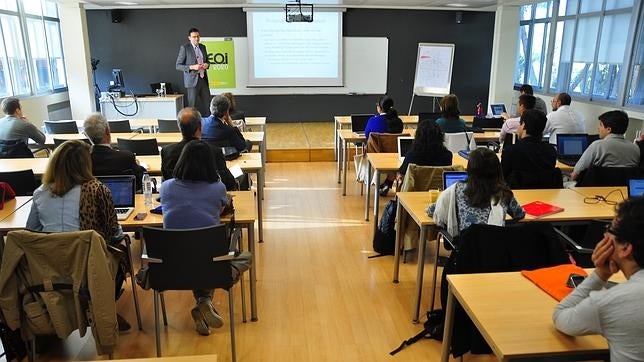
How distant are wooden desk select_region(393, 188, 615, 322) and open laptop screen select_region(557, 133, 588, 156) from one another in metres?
1.41

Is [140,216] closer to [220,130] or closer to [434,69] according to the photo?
[220,130]

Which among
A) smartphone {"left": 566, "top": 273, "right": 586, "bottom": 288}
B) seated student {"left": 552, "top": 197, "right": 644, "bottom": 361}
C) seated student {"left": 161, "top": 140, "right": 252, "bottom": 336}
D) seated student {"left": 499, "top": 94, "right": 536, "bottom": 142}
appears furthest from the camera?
seated student {"left": 499, "top": 94, "right": 536, "bottom": 142}

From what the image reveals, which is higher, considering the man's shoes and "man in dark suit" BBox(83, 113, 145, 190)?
"man in dark suit" BBox(83, 113, 145, 190)

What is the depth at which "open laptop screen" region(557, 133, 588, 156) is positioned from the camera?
4.80 meters

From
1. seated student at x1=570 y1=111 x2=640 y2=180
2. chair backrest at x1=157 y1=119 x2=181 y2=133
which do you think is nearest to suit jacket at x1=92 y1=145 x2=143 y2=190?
chair backrest at x1=157 y1=119 x2=181 y2=133

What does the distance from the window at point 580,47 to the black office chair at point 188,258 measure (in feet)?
22.9

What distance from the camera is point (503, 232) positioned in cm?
231

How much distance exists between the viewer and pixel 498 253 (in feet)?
7.68

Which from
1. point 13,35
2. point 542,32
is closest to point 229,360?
point 13,35

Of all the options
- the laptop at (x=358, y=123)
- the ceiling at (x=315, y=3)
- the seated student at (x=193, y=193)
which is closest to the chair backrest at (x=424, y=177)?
the seated student at (x=193, y=193)

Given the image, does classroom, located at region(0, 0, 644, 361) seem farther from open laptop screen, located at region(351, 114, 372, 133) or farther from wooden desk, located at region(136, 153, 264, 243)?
open laptop screen, located at region(351, 114, 372, 133)

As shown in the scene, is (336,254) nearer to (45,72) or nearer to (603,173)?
(603,173)

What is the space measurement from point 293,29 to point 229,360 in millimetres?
8240

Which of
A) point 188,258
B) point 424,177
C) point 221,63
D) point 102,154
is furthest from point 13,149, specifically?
point 221,63
